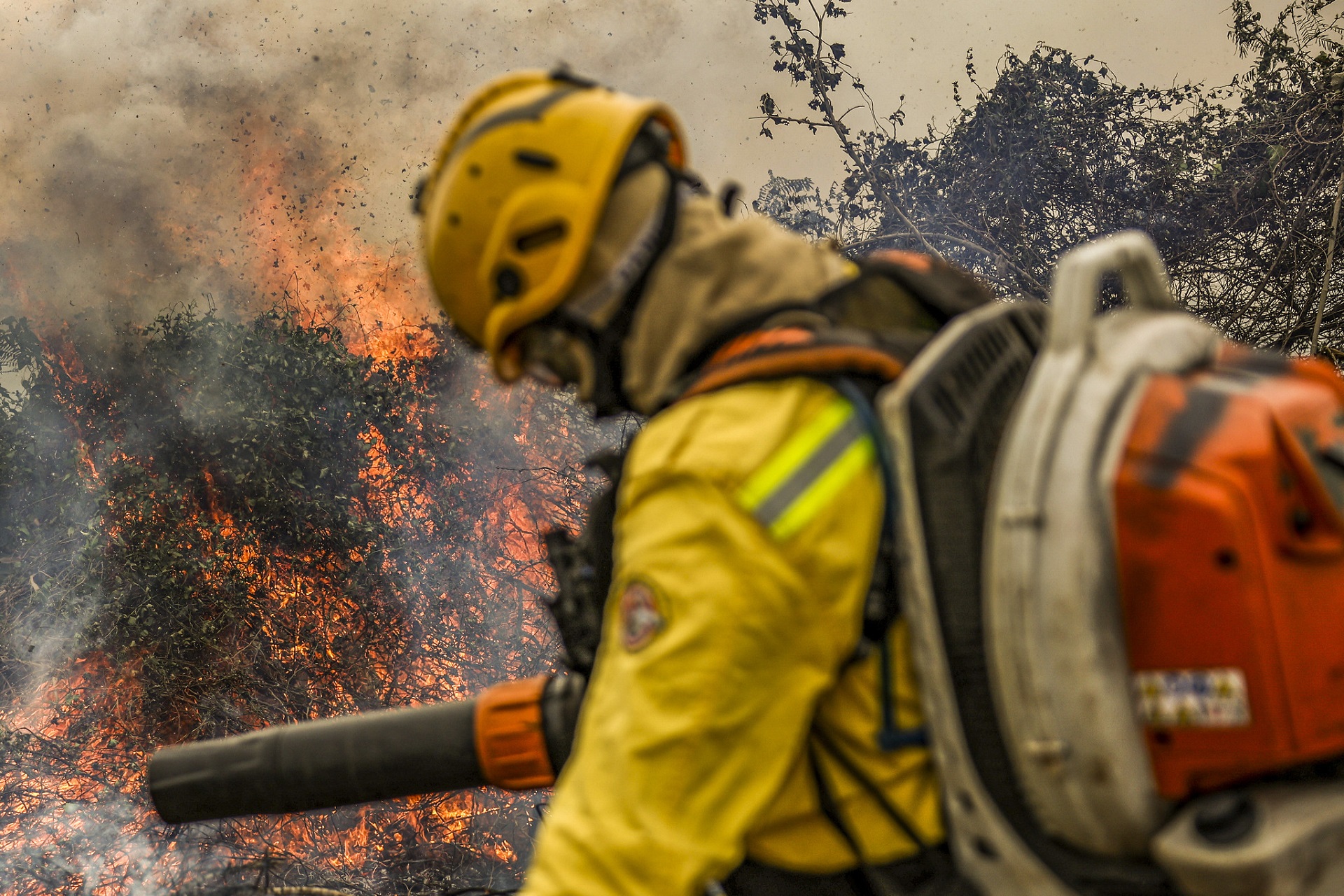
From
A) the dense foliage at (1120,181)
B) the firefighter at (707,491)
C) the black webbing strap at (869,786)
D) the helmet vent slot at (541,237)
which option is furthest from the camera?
the dense foliage at (1120,181)

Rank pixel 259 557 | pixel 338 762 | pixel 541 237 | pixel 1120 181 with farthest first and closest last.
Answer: pixel 259 557 < pixel 1120 181 < pixel 338 762 < pixel 541 237

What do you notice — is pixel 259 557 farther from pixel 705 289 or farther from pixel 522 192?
pixel 705 289

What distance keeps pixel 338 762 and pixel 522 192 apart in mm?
1579

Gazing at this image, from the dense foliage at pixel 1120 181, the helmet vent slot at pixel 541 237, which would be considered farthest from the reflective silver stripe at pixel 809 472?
the dense foliage at pixel 1120 181

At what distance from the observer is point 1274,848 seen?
53.4 inches

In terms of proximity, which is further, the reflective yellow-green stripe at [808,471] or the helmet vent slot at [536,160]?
the helmet vent slot at [536,160]

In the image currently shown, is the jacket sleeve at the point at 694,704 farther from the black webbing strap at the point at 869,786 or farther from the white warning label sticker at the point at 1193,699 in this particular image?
the white warning label sticker at the point at 1193,699

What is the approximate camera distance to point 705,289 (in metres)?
1.97

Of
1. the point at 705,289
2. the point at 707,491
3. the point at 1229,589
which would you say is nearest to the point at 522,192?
the point at 705,289

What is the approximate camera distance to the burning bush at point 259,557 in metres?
12.4

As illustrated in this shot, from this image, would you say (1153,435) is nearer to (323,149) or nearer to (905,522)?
(905,522)

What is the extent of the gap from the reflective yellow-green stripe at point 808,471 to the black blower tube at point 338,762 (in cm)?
129

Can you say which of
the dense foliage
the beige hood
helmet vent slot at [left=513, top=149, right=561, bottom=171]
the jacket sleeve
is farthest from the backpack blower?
the dense foliage

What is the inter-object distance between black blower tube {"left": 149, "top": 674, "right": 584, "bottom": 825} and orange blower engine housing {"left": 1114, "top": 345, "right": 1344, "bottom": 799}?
1.54 m
